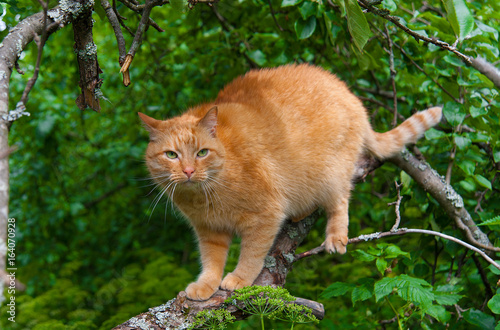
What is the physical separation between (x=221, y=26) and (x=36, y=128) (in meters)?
1.93

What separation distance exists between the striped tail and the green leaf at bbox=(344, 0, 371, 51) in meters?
1.30

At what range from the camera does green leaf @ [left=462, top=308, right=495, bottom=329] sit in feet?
8.46

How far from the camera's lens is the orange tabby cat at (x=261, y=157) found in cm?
271

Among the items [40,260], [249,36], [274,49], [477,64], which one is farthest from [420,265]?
[40,260]

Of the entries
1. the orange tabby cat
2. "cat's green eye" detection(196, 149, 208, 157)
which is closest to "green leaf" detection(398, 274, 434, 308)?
the orange tabby cat

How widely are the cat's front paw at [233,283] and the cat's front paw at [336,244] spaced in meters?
0.59

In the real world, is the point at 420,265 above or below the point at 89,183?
below

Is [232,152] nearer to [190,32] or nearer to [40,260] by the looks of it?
[190,32]

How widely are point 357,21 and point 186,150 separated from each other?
4.02 feet

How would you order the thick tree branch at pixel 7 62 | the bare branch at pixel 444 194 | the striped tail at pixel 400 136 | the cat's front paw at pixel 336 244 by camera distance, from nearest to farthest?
1. the thick tree branch at pixel 7 62
2. the cat's front paw at pixel 336 244
3. the bare branch at pixel 444 194
4. the striped tail at pixel 400 136

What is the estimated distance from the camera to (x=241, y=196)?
2732 mm

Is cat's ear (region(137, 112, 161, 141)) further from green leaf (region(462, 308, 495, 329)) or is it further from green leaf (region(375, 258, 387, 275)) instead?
green leaf (region(462, 308, 495, 329))

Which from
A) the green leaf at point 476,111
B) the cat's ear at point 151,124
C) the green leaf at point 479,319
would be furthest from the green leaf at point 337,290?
the cat's ear at point 151,124

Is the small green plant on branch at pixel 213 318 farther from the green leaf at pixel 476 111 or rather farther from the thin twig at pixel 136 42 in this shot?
the green leaf at pixel 476 111
